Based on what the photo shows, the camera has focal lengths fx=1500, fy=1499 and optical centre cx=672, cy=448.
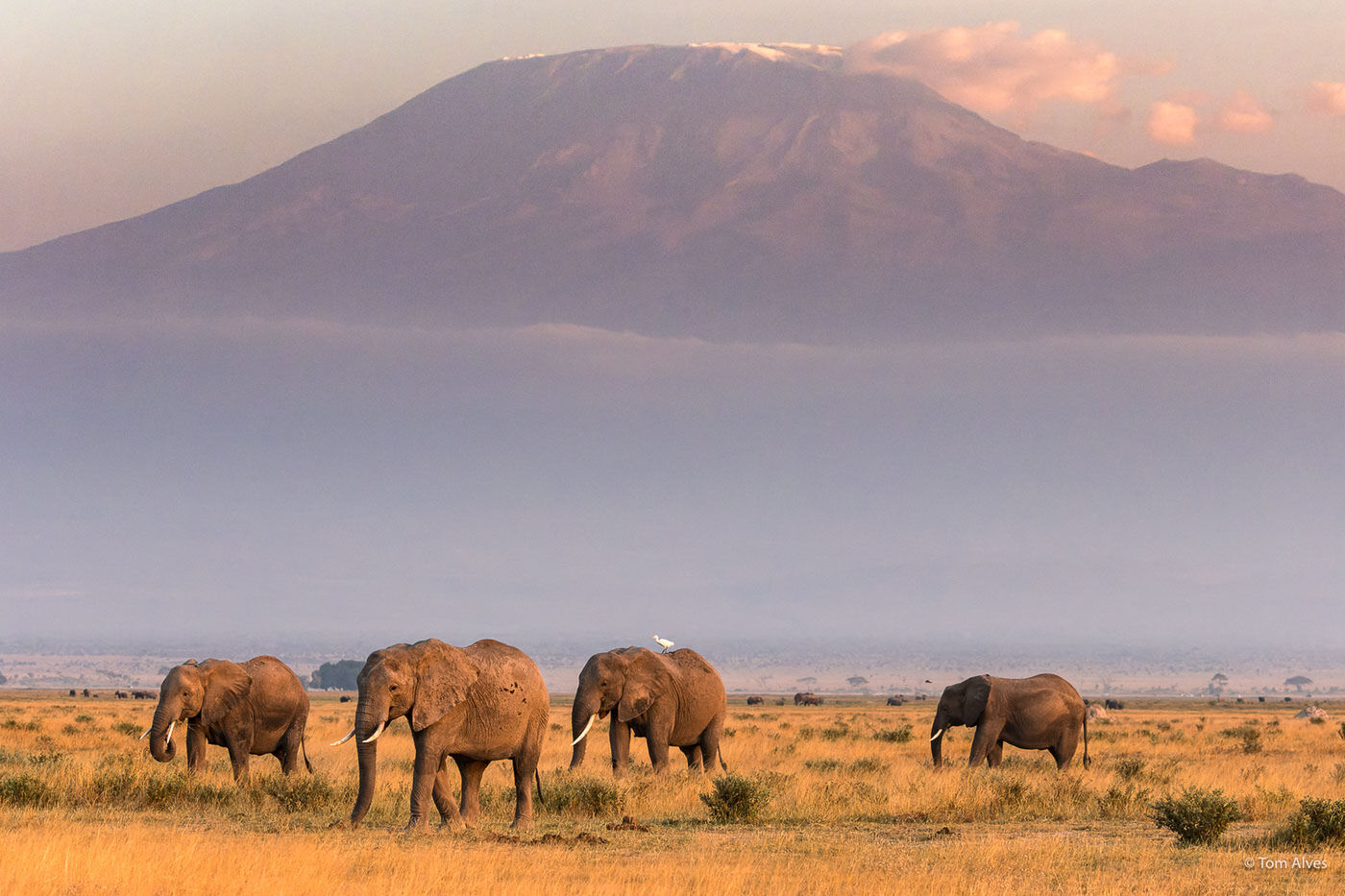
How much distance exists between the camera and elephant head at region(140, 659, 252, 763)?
2627cm

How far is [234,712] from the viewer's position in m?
27.4

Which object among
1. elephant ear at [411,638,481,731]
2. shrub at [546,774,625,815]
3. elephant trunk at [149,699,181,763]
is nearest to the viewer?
elephant ear at [411,638,481,731]

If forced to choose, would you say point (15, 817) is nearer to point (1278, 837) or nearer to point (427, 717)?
point (427, 717)

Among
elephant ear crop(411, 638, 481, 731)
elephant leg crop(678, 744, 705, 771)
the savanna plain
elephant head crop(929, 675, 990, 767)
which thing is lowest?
the savanna plain

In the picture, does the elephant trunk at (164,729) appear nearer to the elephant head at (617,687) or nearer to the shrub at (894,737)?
the elephant head at (617,687)

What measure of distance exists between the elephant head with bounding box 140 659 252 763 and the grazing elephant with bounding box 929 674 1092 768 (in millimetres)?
14962

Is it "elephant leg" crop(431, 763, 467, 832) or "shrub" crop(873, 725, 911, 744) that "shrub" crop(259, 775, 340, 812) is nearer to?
"elephant leg" crop(431, 763, 467, 832)

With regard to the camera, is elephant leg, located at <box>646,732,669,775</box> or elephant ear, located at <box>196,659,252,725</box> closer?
elephant ear, located at <box>196,659,252,725</box>

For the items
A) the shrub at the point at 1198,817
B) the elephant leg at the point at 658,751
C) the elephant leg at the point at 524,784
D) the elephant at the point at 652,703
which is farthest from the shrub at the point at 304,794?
the shrub at the point at 1198,817

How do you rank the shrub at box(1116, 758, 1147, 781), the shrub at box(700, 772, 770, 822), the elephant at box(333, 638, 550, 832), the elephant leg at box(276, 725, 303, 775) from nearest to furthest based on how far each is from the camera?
the elephant at box(333, 638, 550, 832) → the shrub at box(700, 772, 770, 822) → the elephant leg at box(276, 725, 303, 775) → the shrub at box(1116, 758, 1147, 781)

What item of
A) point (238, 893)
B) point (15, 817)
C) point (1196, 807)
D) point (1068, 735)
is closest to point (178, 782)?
point (15, 817)

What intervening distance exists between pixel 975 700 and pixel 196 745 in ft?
54.4

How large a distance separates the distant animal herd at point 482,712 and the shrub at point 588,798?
→ 393mm

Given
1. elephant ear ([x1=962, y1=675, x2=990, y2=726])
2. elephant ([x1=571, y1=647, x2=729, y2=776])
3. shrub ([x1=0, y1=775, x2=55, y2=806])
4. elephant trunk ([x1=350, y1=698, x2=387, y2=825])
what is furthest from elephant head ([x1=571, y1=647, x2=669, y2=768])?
shrub ([x1=0, y1=775, x2=55, y2=806])
